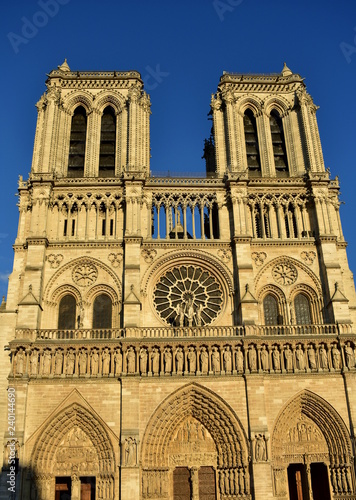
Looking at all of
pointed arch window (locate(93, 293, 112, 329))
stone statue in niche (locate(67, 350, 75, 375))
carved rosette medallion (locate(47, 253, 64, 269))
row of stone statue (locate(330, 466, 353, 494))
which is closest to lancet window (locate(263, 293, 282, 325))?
row of stone statue (locate(330, 466, 353, 494))

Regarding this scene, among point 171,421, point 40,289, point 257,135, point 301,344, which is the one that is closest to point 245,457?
point 171,421

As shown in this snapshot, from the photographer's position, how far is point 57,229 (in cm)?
2588

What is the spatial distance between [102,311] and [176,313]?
3179 mm

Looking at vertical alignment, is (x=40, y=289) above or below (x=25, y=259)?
below

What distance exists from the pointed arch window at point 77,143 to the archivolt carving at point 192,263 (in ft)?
21.0

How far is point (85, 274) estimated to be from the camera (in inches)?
987

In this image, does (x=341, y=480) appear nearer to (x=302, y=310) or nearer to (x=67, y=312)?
(x=302, y=310)

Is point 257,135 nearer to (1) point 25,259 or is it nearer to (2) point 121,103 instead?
(2) point 121,103

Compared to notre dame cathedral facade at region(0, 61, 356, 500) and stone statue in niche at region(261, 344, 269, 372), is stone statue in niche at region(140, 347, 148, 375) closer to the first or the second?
notre dame cathedral facade at region(0, 61, 356, 500)

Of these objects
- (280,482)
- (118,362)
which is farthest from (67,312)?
(280,482)

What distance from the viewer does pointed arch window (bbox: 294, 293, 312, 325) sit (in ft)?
82.0

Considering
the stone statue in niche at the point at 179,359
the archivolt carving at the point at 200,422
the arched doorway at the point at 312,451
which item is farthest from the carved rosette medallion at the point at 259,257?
the archivolt carving at the point at 200,422

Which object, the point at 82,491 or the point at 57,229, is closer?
the point at 82,491

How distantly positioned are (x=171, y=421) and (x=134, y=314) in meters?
4.42
